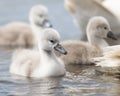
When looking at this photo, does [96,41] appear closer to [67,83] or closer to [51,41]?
[51,41]

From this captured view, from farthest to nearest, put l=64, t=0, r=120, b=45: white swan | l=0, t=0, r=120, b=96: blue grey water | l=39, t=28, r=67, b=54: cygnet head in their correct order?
l=64, t=0, r=120, b=45: white swan, l=39, t=28, r=67, b=54: cygnet head, l=0, t=0, r=120, b=96: blue grey water

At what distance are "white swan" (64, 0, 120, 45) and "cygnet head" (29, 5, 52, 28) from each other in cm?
84

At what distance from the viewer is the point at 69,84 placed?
26.9 feet

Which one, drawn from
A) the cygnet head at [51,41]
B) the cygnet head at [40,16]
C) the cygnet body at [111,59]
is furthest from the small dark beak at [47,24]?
the cygnet body at [111,59]

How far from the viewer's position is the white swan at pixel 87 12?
11.9 metres

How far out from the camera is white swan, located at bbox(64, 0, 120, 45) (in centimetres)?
1195

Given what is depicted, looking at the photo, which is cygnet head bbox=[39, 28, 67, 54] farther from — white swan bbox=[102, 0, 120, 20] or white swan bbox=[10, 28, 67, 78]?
white swan bbox=[102, 0, 120, 20]

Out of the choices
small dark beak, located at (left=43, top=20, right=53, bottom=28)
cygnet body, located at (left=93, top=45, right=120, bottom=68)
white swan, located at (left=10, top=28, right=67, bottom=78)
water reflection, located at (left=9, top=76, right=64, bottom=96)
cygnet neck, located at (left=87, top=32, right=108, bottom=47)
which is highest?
small dark beak, located at (left=43, top=20, right=53, bottom=28)

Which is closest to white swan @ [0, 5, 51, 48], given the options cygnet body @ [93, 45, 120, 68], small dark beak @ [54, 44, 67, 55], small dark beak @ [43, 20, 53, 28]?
small dark beak @ [43, 20, 53, 28]

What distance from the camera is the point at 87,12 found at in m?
12.1

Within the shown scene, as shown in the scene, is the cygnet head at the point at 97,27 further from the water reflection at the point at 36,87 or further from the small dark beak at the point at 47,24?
the water reflection at the point at 36,87

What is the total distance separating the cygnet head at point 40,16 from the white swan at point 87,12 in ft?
2.75

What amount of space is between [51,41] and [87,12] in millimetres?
3313

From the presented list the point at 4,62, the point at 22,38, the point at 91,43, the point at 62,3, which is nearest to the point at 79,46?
the point at 91,43
